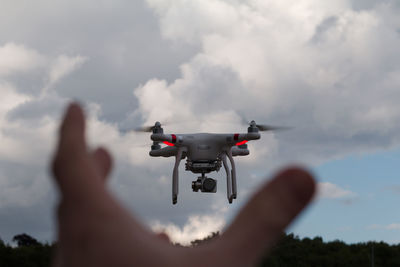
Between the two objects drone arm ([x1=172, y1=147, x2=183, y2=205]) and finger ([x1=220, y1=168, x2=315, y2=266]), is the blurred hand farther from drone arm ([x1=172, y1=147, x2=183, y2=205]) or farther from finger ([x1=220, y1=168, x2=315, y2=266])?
drone arm ([x1=172, y1=147, x2=183, y2=205])

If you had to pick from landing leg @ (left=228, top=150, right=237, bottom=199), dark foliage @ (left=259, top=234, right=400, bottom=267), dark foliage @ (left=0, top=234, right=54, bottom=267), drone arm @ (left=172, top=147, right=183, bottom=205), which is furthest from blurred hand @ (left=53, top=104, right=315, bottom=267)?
dark foliage @ (left=259, top=234, right=400, bottom=267)

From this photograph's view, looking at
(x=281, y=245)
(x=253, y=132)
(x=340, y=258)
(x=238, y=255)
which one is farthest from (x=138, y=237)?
(x=281, y=245)

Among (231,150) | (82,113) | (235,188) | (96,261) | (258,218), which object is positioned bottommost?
(96,261)

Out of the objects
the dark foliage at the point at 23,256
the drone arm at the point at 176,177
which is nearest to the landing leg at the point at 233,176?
the drone arm at the point at 176,177

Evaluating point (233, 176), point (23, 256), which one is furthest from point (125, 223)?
point (23, 256)

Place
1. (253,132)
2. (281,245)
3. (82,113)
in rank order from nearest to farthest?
(82,113) → (253,132) → (281,245)

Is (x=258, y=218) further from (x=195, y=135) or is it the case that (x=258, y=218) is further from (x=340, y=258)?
(x=340, y=258)

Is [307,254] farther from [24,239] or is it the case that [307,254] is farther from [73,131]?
[73,131]
